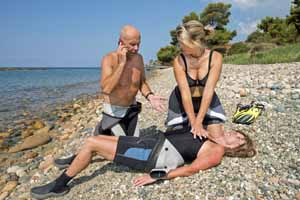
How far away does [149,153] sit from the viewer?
3438 mm

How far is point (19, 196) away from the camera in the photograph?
4.12 meters

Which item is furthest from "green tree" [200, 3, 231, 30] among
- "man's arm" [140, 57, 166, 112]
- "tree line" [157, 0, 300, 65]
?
"man's arm" [140, 57, 166, 112]

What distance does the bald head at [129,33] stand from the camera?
3595mm

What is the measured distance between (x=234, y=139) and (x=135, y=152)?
1.28 meters

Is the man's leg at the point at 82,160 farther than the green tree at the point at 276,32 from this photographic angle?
No

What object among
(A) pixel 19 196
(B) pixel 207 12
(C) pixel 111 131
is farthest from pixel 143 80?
(B) pixel 207 12

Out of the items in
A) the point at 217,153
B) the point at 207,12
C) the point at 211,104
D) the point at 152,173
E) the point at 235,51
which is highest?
the point at 207,12

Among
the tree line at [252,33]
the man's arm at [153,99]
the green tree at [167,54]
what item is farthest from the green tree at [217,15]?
the man's arm at [153,99]

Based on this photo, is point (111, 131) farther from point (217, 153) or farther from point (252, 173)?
point (252, 173)

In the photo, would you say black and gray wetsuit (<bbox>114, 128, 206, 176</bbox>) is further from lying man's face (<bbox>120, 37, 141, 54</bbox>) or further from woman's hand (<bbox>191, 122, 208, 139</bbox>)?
lying man's face (<bbox>120, 37, 141, 54</bbox>)

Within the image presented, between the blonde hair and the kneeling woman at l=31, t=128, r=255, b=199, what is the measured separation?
114cm

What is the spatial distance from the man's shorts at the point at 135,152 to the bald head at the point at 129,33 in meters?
1.31

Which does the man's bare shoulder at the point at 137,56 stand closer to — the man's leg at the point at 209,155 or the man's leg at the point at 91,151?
the man's leg at the point at 91,151

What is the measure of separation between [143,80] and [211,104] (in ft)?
3.63
